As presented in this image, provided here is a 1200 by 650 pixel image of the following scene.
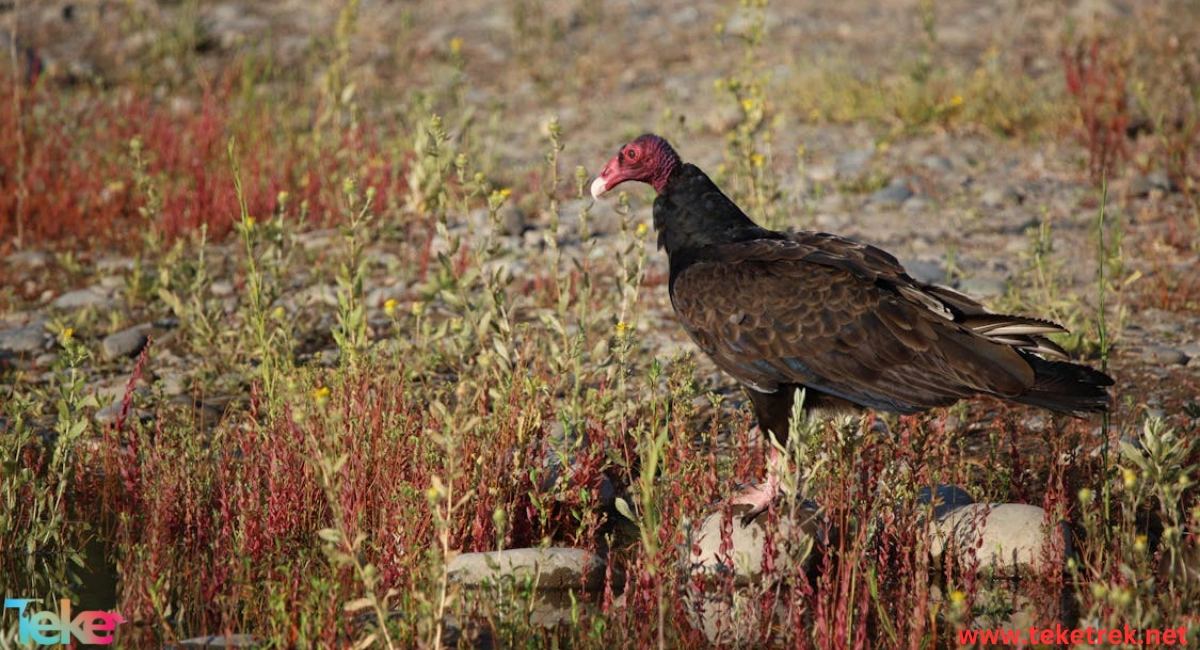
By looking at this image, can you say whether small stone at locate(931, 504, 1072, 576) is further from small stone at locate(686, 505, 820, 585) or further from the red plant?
the red plant

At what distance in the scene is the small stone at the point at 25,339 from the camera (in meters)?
6.66

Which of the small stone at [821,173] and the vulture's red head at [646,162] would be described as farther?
the small stone at [821,173]

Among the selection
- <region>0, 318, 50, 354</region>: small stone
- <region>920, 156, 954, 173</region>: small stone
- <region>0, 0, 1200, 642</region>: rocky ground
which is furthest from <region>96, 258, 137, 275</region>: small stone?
<region>920, 156, 954, 173</region>: small stone

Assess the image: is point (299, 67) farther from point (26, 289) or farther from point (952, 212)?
point (952, 212)

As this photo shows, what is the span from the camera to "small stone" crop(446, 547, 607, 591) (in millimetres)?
4293

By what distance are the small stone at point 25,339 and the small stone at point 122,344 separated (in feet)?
1.01

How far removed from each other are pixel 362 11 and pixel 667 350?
28.5ft

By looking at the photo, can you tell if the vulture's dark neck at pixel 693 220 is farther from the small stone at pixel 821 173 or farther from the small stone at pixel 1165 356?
the small stone at pixel 821 173

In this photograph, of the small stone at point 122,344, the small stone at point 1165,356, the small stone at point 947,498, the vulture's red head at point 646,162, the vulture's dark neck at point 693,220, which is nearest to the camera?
the small stone at point 947,498

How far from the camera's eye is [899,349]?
4.71m

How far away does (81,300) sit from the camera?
24.2 feet

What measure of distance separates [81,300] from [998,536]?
526 centimetres

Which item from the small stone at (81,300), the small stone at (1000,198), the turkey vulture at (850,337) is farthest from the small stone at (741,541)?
the small stone at (1000,198)

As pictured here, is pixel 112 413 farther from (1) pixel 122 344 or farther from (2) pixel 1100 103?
(2) pixel 1100 103
